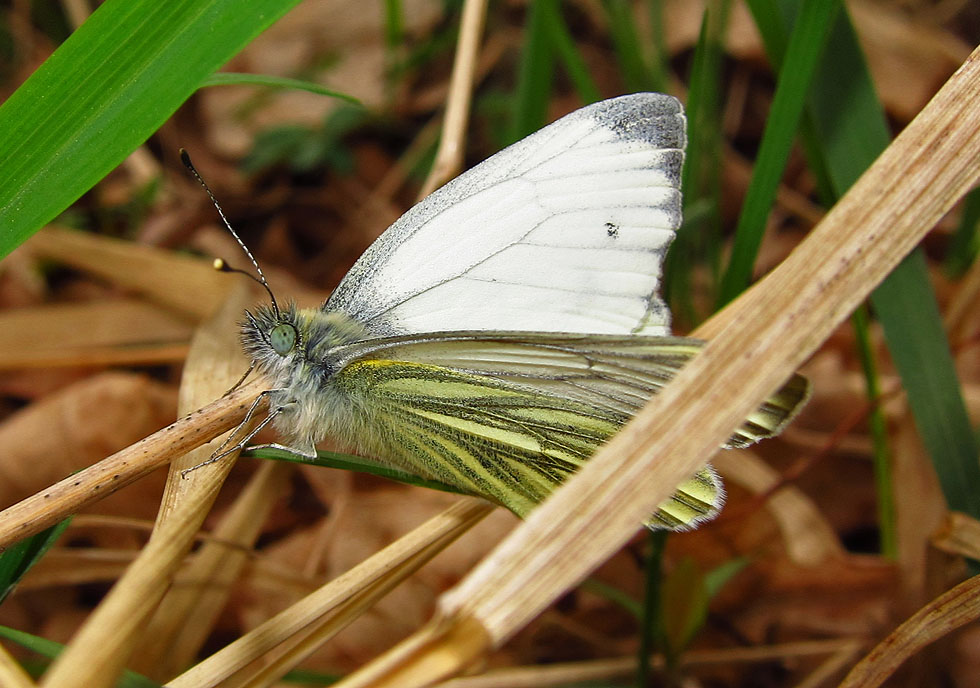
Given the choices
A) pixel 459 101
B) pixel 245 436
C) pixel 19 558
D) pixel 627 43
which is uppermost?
pixel 627 43

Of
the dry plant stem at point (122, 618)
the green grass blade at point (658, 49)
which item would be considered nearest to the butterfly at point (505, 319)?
the dry plant stem at point (122, 618)

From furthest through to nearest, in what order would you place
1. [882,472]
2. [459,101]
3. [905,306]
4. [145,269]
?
[145,269], [882,472], [459,101], [905,306]

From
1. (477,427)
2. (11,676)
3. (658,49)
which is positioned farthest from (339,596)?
(658,49)

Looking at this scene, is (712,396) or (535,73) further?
(535,73)

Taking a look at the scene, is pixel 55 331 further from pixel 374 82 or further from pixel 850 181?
pixel 850 181

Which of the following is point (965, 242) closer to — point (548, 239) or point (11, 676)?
point (548, 239)

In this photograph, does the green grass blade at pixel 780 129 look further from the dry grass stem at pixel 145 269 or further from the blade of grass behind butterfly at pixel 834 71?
the dry grass stem at pixel 145 269

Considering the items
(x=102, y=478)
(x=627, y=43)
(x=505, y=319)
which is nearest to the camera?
(x=102, y=478)

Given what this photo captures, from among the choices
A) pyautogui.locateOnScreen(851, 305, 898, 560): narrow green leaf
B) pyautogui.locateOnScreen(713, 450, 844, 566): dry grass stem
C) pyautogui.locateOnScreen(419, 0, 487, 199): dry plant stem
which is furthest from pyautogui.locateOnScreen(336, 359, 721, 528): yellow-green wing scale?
pyautogui.locateOnScreen(851, 305, 898, 560): narrow green leaf
